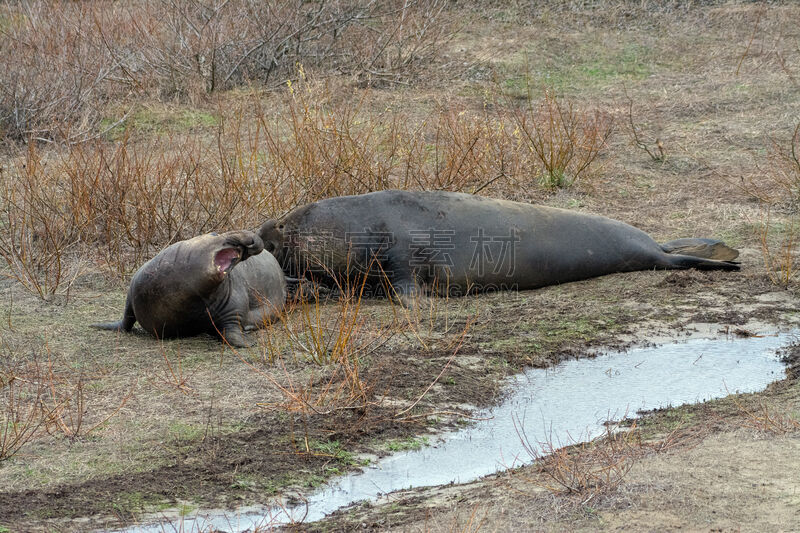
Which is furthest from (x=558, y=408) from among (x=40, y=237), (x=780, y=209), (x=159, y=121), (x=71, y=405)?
(x=159, y=121)

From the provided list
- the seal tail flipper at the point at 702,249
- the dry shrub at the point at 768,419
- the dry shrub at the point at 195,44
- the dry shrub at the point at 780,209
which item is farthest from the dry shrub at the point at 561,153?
the dry shrub at the point at 768,419

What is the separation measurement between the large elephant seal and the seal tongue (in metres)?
1.15

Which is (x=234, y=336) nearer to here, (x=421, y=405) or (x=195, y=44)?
(x=421, y=405)

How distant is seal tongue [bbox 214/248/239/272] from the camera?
528 centimetres

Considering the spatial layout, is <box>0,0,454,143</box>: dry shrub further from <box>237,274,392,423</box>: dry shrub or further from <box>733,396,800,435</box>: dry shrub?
<box>733,396,800,435</box>: dry shrub

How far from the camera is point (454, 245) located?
6.67 meters

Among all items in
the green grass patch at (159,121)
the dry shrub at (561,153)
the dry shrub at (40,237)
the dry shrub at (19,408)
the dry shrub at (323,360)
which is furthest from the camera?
the green grass patch at (159,121)

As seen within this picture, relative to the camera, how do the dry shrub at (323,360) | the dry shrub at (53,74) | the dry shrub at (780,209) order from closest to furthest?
the dry shrub at (323,360) → the dry shrub at (780,209) → the dry shrub at (53,74)

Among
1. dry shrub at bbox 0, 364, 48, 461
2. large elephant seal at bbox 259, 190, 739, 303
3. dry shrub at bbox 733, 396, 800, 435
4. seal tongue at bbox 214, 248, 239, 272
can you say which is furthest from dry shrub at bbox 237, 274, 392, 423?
dry shrub at bbox 733, 396, 800, 435

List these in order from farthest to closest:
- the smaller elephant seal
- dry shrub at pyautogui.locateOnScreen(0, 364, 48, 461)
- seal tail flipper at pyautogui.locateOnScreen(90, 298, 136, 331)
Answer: seal tail flipper at pyautogui.locateOnScreen(90, 298, 136, 331), the smaller elephant seal, dry shrub at pyautogui.locateOnScreen(0, 364, 48, 461)

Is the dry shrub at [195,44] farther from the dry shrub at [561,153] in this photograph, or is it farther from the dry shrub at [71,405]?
the dry shrub at [71,405]

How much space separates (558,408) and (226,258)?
1952 mm

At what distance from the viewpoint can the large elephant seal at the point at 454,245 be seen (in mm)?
6566

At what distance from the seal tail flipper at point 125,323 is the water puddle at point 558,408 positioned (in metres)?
2.21
